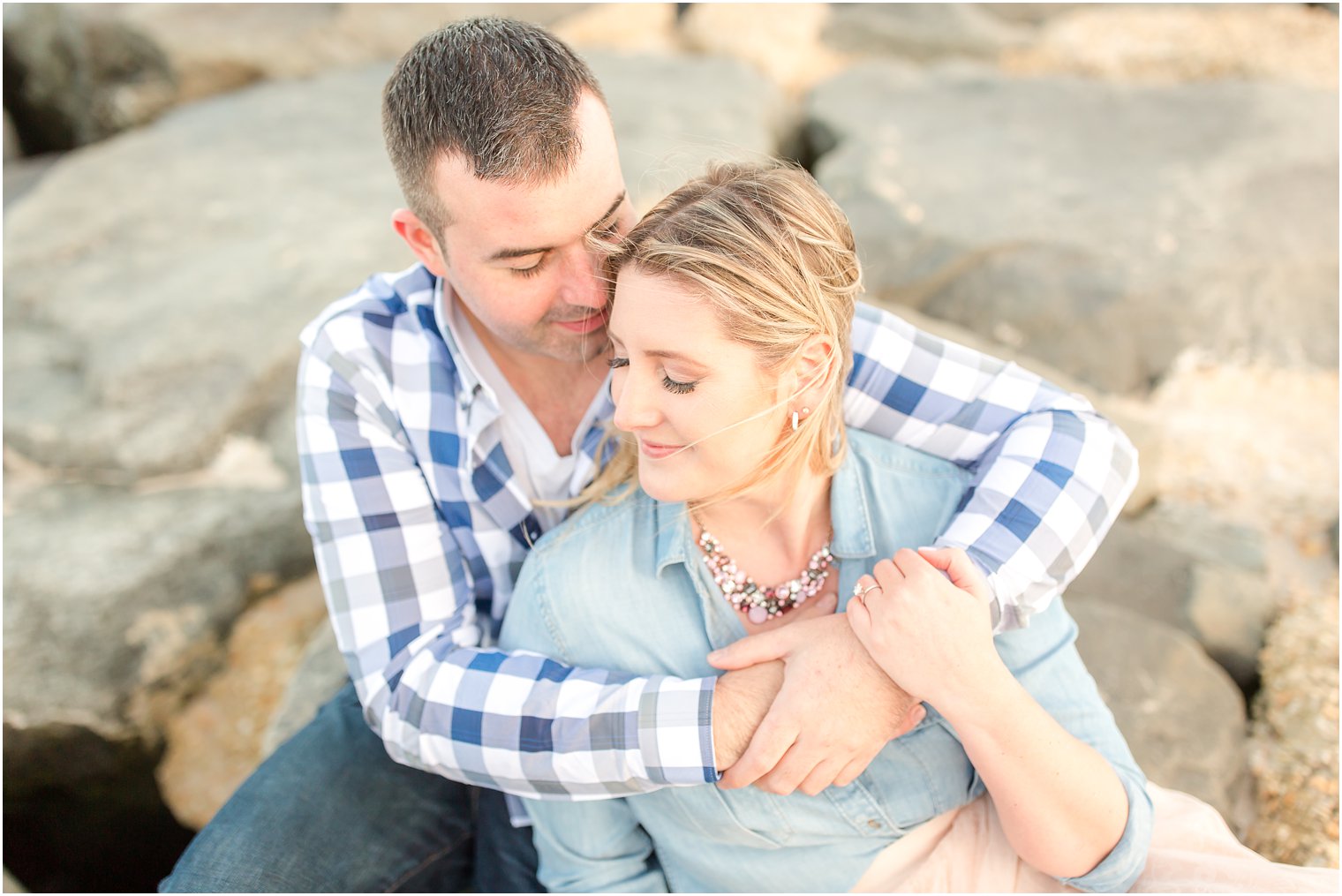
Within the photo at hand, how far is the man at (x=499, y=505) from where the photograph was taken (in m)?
1.72

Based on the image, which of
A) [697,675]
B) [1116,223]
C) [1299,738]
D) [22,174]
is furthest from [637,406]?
[22,174]

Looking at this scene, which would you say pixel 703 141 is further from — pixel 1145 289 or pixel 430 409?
pixel 430 409

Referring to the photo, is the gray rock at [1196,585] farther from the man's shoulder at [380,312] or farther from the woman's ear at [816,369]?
the man's shoulder at [380,312]

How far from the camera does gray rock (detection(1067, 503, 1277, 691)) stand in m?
2.93

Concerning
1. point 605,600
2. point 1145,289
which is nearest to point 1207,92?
point 1145,289

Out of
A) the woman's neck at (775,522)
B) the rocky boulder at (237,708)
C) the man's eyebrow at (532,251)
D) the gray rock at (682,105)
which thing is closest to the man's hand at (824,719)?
the woman's neck at (775,522)

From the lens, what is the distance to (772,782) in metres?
1.72

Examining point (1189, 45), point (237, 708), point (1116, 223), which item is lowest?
point (237, 708)

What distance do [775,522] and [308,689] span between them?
5.09ft

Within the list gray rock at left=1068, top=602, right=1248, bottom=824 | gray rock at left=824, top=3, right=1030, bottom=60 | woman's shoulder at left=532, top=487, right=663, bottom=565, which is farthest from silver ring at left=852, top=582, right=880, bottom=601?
gray rock at left=824, top=3, right=1030, bottom=60

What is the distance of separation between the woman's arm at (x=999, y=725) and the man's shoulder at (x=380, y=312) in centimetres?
111

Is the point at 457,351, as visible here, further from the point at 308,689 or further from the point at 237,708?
the point at 237,708

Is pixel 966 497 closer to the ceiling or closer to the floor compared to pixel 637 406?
closer to the floor

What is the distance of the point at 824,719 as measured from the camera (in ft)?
5.42
